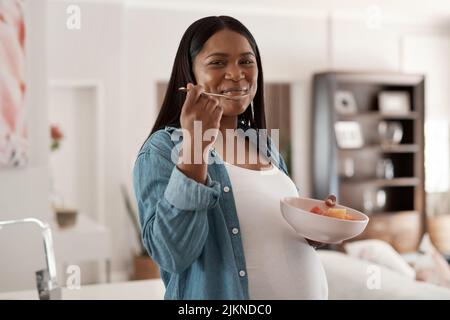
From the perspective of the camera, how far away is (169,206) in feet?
2.24

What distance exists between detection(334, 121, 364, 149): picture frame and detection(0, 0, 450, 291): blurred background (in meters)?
0.01

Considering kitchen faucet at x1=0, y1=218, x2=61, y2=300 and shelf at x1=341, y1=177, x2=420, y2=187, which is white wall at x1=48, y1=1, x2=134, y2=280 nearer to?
shelf at x1=341, y1=177, x2=420, y2=187

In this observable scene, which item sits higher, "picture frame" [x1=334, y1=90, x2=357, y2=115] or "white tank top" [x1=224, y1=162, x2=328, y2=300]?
"picture frame" [x1=334, y1=90, x2=357, y2=115]

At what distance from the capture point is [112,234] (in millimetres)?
4191

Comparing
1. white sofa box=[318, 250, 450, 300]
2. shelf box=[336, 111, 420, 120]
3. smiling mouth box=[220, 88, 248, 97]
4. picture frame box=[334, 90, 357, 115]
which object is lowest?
white sofa box=[318, 250, 450, 300]

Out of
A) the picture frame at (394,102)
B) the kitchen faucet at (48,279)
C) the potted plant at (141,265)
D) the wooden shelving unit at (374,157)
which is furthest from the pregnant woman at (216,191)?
the picture frame at (394,102)

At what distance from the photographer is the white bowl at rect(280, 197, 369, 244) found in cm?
72

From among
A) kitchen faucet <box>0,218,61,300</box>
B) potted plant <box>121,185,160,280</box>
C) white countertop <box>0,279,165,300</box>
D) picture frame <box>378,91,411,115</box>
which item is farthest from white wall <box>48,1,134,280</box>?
kitchen faucet <box>0,218,61,300</box>

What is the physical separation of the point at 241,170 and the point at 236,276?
125 millimetres

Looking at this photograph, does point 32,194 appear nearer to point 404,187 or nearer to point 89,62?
point 89,62

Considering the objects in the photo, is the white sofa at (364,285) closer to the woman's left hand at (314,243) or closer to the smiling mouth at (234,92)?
the woman's left hand at (314,243)

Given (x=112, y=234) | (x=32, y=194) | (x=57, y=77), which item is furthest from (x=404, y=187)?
(x=32, y=194)

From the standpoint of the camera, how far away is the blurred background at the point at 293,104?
4109 mm
